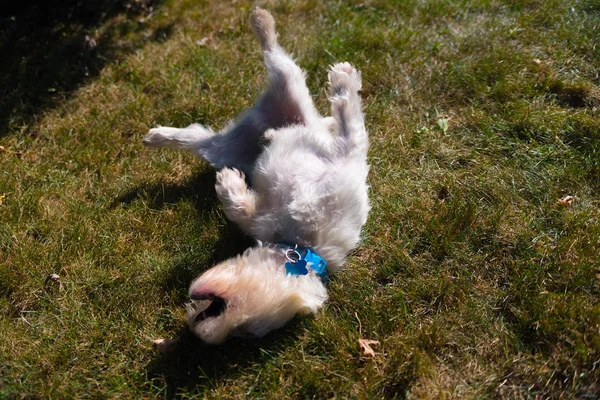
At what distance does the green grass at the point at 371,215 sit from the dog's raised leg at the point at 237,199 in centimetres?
31

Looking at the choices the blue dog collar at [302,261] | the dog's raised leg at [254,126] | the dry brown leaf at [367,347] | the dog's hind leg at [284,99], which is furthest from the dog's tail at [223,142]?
the dry brown leaf at [367,347]

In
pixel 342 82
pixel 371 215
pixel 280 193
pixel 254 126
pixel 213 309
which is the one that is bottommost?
pixel 371 215

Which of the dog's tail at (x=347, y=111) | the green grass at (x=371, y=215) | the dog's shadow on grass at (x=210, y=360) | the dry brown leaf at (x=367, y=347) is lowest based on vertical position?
the dog's shadow on grass at (x=210, y=360)

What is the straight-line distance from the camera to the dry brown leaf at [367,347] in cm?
280

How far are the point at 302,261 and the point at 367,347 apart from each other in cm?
66

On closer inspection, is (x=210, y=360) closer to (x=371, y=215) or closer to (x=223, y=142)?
(x=371, y=215)

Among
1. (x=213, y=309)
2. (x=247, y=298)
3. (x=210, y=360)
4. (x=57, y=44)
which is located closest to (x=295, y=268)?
(x=247, y=298)

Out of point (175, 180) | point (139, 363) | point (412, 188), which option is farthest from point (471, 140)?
point (139, 363)

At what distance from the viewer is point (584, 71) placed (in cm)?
406

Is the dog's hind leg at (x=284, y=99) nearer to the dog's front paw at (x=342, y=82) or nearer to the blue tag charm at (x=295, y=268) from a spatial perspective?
the dog's front paw at (x=342, y=82)

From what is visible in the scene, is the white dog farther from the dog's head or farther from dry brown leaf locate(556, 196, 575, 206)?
dry brown leaf locate(556, 196, 575, 206)

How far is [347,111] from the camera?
346 centimetres

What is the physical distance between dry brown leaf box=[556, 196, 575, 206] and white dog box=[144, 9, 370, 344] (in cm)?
138

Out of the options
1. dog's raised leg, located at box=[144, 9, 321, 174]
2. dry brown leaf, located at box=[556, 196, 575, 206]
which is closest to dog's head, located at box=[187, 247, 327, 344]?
dog's raised leg, located at box=[144, 9, 321, 174]
